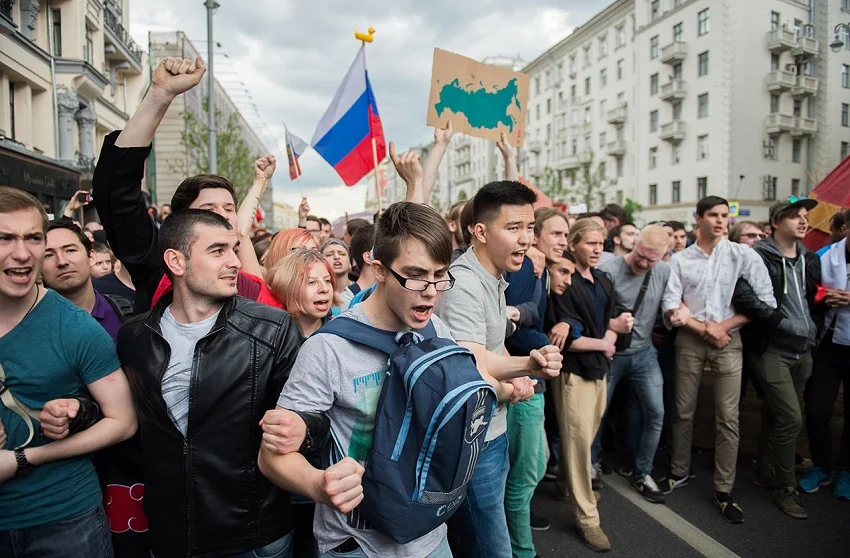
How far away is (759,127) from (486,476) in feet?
149

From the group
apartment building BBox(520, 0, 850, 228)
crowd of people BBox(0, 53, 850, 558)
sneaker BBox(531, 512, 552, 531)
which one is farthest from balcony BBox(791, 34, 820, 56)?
sneaker BBox(531, 512, 552, 531)

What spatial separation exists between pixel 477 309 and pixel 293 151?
774 cm

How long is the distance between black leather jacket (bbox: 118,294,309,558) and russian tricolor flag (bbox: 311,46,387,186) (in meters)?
4.63

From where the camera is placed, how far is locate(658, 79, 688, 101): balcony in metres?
41.8

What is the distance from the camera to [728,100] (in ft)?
128

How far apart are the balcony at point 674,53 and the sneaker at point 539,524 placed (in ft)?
148

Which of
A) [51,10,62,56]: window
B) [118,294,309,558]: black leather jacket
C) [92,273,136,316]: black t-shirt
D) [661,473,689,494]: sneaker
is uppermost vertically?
[51,10,62,56]: window

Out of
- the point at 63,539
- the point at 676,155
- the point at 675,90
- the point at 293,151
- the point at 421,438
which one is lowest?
the point at 63,539

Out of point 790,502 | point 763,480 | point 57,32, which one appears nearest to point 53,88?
point 57,32

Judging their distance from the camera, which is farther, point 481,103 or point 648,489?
point 481,103

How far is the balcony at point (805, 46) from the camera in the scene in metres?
39.3

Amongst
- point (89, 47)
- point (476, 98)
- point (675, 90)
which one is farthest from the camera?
point (675, 90)

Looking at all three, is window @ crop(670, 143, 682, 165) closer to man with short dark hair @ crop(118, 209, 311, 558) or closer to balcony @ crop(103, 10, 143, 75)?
balcony @ crop(103, 10, 143, 75)

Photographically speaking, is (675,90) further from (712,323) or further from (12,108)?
(712,323)
